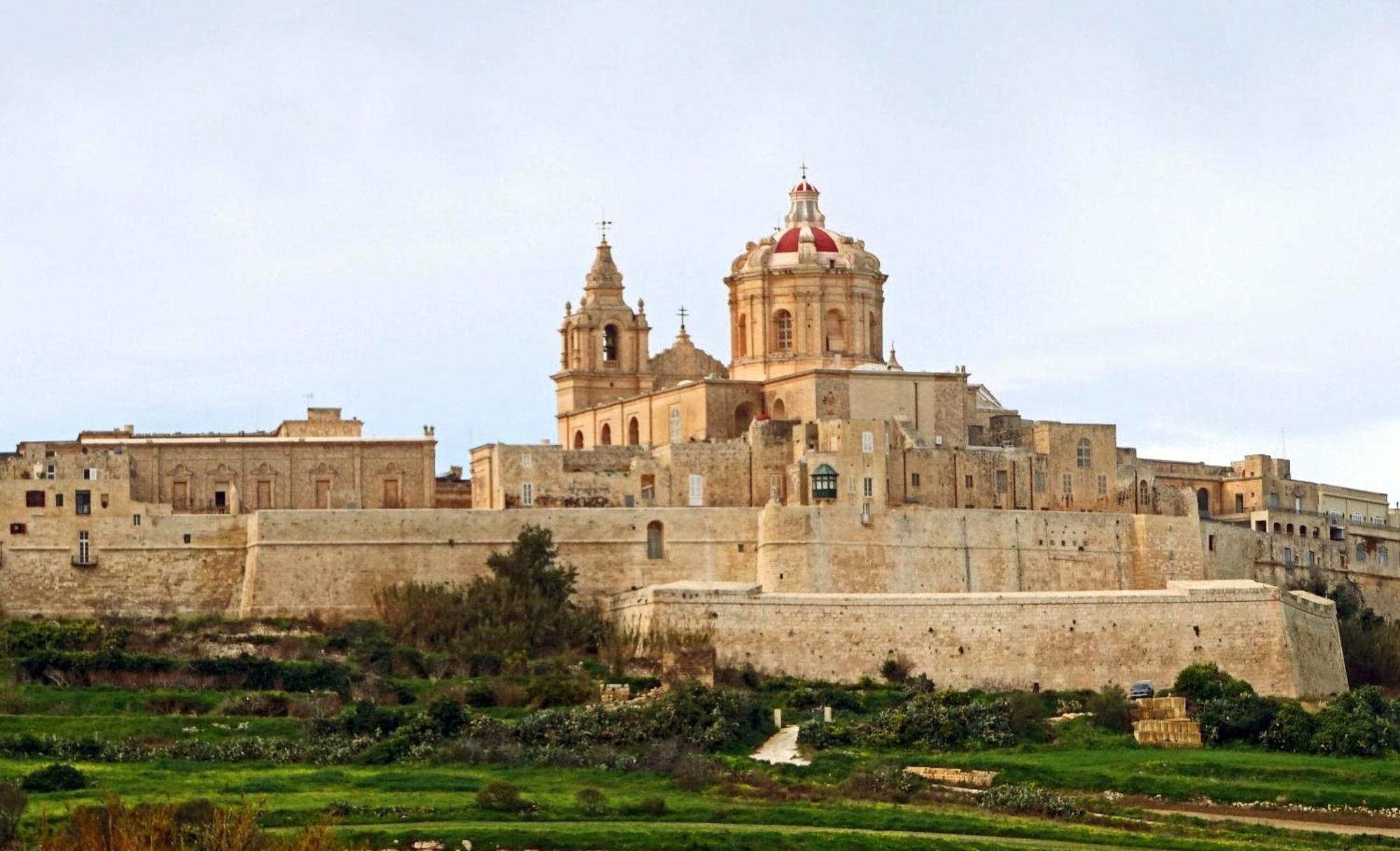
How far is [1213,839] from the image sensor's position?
4941 centimetres

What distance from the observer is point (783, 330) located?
7256 centimetres

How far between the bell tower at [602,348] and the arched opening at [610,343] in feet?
0.05

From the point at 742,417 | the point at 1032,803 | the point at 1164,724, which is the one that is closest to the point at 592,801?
the point at 1032,803

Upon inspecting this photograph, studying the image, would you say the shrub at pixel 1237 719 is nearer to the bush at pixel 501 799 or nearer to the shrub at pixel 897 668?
the shrub at pixel 897 668

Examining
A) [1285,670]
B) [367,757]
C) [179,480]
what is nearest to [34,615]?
[179,480]

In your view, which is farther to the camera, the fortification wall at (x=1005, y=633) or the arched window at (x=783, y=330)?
the arched window at (x=783, y=330)

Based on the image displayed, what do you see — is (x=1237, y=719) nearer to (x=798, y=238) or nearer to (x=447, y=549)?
(x=447, y=549)

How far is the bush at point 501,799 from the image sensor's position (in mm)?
49094

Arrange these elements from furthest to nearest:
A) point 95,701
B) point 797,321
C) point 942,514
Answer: point 797,321
point 942,514
point 95,701

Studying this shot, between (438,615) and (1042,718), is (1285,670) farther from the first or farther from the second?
(438,615)

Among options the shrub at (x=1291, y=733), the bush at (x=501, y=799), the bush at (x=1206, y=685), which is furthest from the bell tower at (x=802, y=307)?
the bush at (x=501, y=799)

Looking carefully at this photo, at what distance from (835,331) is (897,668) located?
39.0 ft

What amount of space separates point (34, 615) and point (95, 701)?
726 cm

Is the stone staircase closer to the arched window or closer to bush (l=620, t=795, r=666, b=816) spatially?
bush (l=620, t=795, r=666, b=816)
